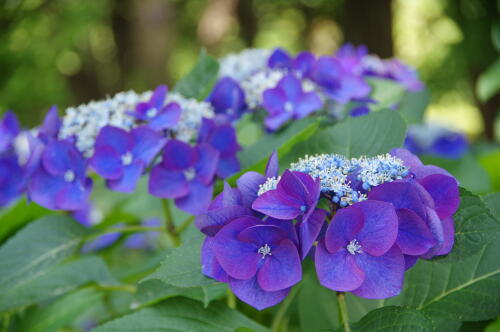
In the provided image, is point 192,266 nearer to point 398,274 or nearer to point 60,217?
point 398,274

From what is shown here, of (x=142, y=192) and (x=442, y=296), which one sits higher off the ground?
(x=442, y=296)

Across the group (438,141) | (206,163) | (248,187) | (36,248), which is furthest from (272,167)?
(438,141)

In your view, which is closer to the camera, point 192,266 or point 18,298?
point 192,266

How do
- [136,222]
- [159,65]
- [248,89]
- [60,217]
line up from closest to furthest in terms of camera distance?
[60,217] < [248,89] < [136,222] < [159,65]

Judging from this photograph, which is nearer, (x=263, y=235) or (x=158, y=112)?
(x=263, y=235)

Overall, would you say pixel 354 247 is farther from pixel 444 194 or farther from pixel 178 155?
pixel 178 155

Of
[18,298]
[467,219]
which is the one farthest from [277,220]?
[18,298]
